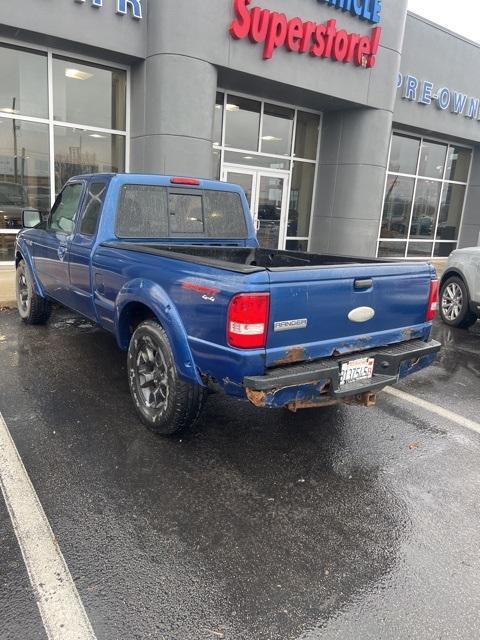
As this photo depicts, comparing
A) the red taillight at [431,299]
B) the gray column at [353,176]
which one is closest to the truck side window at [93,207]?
the red taillight at [431,299]

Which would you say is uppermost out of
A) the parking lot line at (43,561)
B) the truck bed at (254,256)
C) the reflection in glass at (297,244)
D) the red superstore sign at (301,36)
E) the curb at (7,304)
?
the red superstore sign at (301,36)

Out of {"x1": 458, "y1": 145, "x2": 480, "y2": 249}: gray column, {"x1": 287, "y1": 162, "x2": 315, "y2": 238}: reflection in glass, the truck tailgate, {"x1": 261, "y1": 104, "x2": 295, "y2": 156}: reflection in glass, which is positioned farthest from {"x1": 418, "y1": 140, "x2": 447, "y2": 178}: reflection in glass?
the truck tailgate

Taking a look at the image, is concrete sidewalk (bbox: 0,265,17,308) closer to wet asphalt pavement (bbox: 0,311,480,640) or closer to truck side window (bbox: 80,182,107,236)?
wet asphalt pavement (bbox: 0,311,480,640)

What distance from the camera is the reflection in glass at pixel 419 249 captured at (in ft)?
56.4

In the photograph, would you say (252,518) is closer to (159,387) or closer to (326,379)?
(326,379)

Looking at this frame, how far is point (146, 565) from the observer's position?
2480 mm

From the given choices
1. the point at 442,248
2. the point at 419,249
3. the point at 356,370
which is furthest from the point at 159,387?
the point at 442,248

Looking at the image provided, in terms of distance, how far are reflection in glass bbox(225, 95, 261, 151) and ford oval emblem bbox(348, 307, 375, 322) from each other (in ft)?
33.4

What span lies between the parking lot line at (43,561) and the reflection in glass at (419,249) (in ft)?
52.6

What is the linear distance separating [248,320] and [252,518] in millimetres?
1164

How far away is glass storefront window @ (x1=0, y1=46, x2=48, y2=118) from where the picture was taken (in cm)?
980

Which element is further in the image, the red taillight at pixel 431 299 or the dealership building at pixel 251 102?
the dealership building at pixel 251 102

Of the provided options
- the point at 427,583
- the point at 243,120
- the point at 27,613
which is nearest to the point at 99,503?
the point at 27,613

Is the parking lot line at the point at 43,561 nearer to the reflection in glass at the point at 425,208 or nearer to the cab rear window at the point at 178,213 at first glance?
the cab rear window at the point at 178,213
